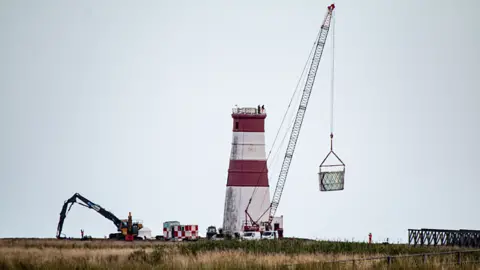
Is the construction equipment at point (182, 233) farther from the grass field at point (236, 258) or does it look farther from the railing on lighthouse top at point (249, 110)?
the grass field at point (236, 258)

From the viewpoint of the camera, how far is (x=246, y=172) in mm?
102500

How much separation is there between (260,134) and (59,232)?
23676 millimetres

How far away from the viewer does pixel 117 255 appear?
63.4 metres

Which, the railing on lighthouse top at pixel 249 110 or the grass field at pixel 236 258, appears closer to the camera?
the grass field at pixel 236 258

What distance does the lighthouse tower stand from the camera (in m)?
103

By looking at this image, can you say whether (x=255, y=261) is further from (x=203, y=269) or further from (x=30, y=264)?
(x=30, y=264)

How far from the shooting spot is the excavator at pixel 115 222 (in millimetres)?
108125

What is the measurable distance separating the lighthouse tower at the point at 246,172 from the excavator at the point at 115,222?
9840 millimetres

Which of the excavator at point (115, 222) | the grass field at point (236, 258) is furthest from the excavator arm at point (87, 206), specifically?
the grass field at point (236, 258)

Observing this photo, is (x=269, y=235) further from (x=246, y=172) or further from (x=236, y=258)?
(x=236, y=258)

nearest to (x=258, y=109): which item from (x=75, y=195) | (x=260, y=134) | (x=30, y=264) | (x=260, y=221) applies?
(x=260, y=134)

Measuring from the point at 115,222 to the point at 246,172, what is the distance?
19.3 metres

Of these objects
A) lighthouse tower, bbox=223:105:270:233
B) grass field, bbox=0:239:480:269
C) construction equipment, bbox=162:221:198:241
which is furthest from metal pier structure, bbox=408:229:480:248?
construction equipment, bbox=162:221:198:241

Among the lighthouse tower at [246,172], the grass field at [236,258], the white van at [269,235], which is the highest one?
the lighthouse tower at [246,172]
